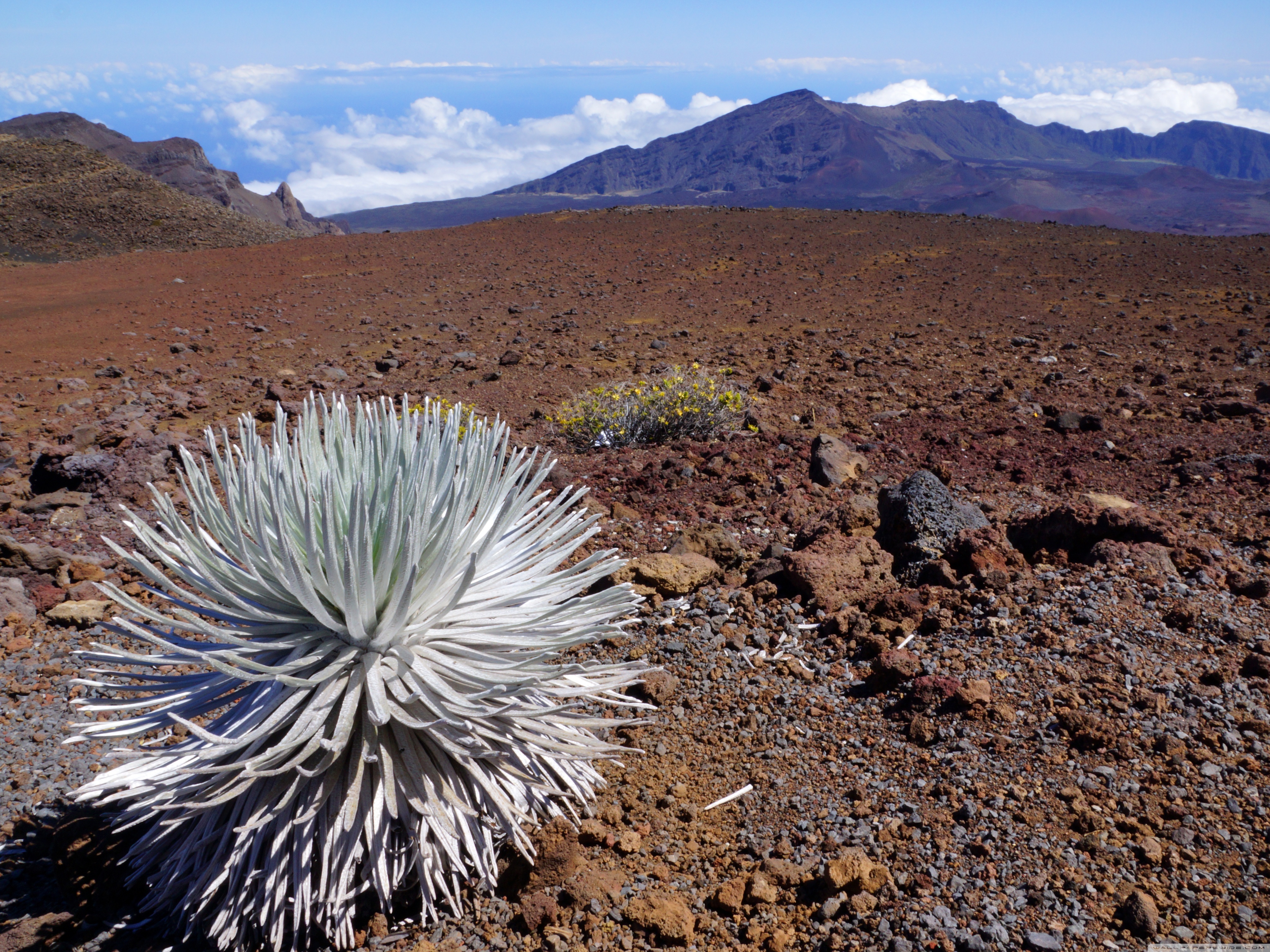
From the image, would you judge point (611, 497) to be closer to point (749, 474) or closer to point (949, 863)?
point (749, 474)

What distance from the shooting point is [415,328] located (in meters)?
9.59

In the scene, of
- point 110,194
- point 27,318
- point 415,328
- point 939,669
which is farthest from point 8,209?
point 939,669

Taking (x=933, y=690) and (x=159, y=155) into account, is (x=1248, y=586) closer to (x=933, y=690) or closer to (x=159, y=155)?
(x=933, y=690)

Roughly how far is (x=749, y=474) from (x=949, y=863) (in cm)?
243

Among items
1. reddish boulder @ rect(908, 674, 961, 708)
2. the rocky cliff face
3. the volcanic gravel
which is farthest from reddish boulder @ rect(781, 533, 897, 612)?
the rocky cliff face

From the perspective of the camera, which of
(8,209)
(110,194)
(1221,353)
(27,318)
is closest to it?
(1221,353)

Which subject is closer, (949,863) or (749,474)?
(949,863)

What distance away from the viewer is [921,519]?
294cm

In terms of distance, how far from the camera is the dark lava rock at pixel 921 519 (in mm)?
2881

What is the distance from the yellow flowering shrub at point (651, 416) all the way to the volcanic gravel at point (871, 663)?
0.55 feet

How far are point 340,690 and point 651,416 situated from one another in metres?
3.63

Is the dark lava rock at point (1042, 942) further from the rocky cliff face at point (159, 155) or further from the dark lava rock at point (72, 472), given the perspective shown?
the rocky cliff face at point (159, 155)

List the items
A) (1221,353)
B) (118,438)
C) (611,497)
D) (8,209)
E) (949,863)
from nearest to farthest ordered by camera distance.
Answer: (949,863) < (611,497) < (118,438) < (1221,353) < (8,209)

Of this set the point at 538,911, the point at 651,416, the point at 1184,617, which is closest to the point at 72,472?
the point at 651,416
